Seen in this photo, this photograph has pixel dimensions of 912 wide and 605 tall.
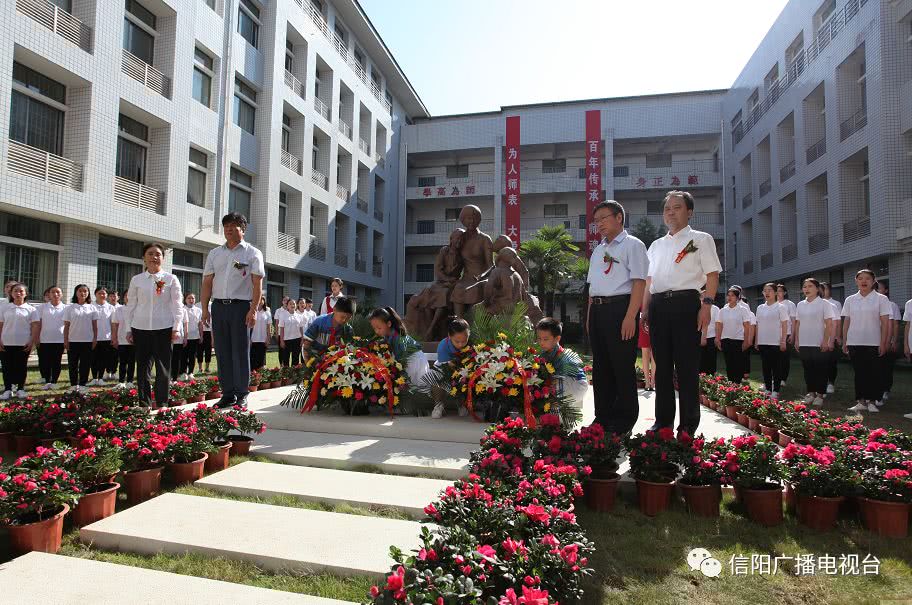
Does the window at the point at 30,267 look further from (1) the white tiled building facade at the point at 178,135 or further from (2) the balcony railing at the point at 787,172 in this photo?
(2) the balcony railing at the point at 787,172

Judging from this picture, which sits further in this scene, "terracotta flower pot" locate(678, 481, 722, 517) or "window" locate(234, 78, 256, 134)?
"window" locate(234, 78, 256, 134)

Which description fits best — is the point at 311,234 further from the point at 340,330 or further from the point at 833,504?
the point at 833,504

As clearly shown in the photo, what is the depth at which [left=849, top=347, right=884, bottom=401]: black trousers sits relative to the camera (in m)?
6.75

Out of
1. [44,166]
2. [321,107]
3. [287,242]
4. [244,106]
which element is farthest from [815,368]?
[321,107]

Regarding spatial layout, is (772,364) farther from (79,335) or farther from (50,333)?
(50,333)

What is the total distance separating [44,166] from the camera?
37.0 feet

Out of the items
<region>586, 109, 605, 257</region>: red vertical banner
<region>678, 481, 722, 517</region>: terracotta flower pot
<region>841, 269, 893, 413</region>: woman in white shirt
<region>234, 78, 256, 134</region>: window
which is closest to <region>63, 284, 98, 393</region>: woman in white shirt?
<region>678, 481, 722, 517</region>: terracotta flower pot

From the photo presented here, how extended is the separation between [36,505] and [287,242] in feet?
64.5

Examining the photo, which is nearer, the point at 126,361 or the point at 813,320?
the point at 813,320

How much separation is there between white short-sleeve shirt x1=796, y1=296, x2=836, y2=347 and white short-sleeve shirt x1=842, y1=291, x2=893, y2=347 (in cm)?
23

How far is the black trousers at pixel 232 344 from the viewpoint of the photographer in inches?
187

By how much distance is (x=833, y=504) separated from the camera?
270 centimetres

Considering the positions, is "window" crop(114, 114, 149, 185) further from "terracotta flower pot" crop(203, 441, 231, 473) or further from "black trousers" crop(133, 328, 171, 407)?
"terracotta flower pot" crop(203, 441, 231, 473)

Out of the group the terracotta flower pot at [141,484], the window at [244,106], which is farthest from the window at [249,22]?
the terracotta flower pot at [141,484]
